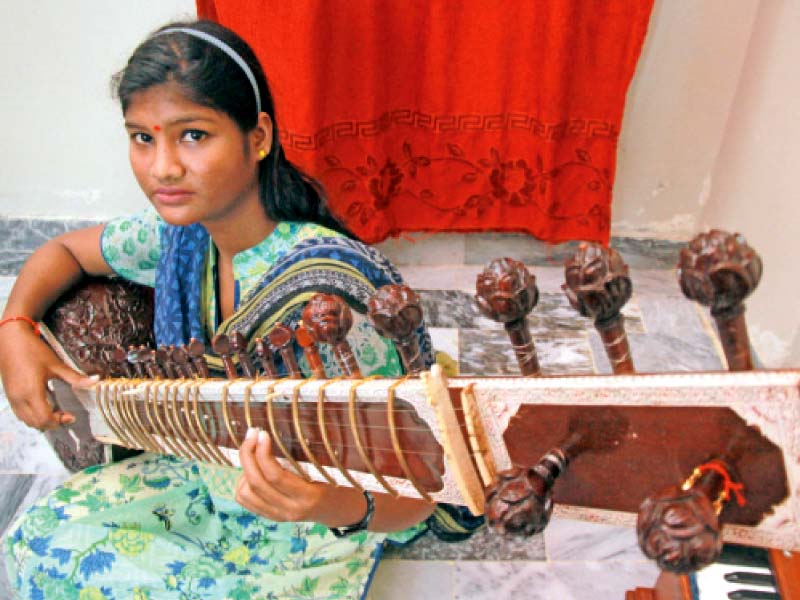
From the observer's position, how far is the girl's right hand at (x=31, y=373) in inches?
79.8

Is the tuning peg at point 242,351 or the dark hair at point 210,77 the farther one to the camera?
the dark hair at point 210,77

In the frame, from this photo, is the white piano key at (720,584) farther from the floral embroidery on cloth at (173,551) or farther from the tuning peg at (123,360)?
the tuning peg at (123,360)

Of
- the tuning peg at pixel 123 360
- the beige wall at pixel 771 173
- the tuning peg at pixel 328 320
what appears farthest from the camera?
the beige wall at pixel 771 173

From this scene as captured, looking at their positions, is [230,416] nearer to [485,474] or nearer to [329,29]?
[485,474]

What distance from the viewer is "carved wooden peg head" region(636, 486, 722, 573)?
62 centimetres

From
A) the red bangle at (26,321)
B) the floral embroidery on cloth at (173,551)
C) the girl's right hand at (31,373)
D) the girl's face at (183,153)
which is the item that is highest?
the girl's face at (183,153)

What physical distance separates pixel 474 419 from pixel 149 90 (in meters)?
1.08

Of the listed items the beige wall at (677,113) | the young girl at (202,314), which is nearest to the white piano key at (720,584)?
the young girl at (202,314)

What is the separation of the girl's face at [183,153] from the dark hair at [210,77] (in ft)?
0.06

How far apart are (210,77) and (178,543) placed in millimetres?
1213

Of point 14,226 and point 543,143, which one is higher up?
point 543,143

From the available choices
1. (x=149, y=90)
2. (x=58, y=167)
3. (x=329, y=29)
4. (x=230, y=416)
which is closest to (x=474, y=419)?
(x=230, y=416)

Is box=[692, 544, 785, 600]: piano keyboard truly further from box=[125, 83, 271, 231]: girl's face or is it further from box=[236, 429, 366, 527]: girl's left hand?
box=[125, 83, 271, 231]: girl's face

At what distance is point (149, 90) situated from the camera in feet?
5.21
